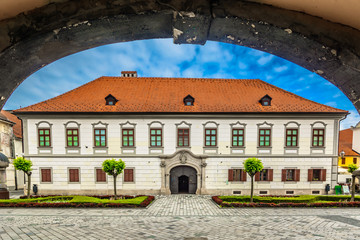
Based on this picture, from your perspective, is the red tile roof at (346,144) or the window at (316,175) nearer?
the window at (316,175)

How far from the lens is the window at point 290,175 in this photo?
51.0 feet

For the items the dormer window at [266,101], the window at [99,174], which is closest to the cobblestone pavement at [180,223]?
the window at [99,174]

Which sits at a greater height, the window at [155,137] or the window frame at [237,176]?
the window at [155,137]

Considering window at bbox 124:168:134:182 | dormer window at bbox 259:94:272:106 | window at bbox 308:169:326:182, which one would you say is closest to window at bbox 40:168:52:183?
window at bbox 124:168:134:182

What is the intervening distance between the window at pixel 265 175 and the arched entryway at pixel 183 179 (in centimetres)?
583

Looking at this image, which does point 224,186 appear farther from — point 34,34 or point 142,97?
point 34,34

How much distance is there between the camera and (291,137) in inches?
611

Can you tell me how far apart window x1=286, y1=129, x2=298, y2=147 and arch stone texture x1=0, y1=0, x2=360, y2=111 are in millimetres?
15957

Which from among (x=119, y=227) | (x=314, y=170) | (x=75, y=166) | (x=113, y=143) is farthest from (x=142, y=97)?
(x=314, y=170)

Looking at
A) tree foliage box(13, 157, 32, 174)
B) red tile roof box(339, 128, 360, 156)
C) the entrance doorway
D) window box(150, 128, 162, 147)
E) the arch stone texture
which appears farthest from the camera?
red tile roof box(339, 128, 360, 156)

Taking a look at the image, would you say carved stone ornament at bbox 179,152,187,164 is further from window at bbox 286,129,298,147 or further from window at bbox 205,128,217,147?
window at bbox 286,129,298,147

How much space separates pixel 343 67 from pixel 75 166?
18249 mm

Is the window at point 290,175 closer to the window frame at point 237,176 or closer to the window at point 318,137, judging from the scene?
the window at point 318,137

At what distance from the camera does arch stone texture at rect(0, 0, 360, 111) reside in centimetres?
152
